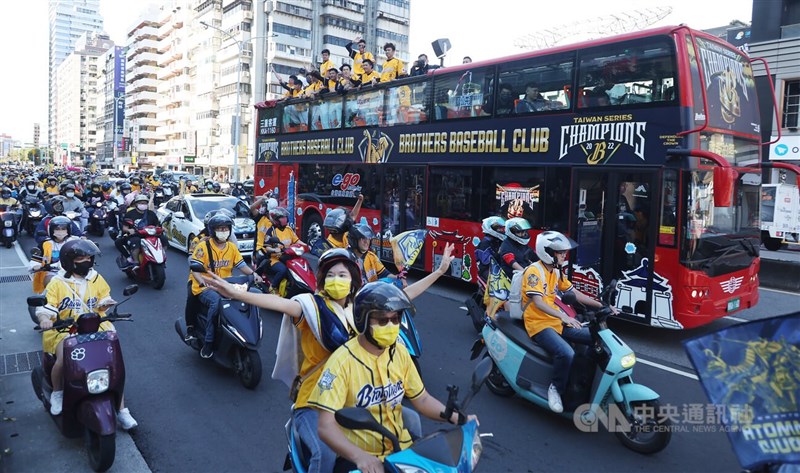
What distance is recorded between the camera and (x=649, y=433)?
441 centimetres

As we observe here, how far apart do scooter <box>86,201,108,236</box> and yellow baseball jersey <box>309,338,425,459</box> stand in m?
16.2

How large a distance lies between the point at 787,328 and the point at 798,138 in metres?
23.4

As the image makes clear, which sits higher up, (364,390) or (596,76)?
(596,76)

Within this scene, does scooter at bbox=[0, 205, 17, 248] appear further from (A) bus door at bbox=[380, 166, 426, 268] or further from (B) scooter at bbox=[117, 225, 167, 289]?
(A) bus door at bbox=[380, 166, 426, 268]

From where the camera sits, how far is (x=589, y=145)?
829cm

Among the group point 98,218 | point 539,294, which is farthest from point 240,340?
point 98,218

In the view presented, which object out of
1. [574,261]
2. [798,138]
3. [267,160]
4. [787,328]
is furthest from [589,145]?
[798,138]

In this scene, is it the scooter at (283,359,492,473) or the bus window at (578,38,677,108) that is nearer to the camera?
the scooter at (283,359,492,473)

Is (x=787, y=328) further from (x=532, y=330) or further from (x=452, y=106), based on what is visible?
(x=452, y=106)

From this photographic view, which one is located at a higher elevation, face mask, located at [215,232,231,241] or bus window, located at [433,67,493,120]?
bus window, located at [433,67,493,120]

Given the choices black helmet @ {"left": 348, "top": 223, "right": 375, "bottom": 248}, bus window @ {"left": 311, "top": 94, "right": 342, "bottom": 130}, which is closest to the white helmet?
black helmet @ {"left": 348, "top": 223, "right": 375, "bottom": 248}

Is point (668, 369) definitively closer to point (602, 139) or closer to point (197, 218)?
point (602, 139)

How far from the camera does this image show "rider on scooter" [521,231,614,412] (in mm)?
4781

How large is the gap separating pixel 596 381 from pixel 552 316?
2.04 ft
